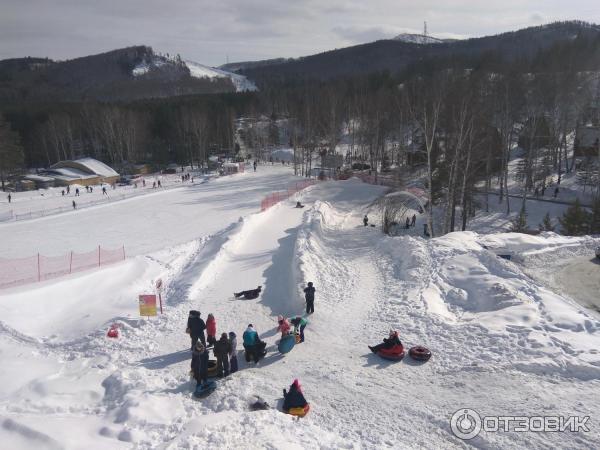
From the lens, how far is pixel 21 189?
56.8 meters

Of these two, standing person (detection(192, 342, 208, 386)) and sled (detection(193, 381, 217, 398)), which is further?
standing person (detection(192, 342, 208, 386))

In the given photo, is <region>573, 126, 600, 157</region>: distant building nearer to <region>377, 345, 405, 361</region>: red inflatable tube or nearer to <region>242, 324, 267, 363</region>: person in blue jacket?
<region>377, 345, 405, 361</region>: red inflatable tube

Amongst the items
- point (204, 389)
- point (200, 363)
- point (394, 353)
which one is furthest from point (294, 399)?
point (394, 353)

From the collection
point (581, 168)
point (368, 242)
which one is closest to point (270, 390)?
point (368, 242)

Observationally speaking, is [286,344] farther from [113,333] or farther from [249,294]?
[113,333]

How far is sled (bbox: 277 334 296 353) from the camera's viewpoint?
11.1m

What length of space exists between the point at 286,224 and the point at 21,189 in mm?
46766

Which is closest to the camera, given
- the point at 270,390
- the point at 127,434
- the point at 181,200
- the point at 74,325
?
the point at 127,434

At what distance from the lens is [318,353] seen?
1122 cm

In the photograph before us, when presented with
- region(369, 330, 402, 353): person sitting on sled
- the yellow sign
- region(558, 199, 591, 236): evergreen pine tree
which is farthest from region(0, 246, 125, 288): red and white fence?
region(558, 199, 591, 236): evergreen pine tree

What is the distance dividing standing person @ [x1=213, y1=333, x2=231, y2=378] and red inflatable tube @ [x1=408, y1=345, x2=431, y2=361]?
14.6 feet

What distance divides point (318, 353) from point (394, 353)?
1982 mm

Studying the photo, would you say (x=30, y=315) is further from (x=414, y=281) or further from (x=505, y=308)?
(x=505, y=308)

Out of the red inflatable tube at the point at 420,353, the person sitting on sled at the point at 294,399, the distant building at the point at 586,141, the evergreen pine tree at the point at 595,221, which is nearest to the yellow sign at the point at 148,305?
the person sitting on sled at the point at 294,399
